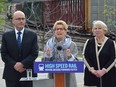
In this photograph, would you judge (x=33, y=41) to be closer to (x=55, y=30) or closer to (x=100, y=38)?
(x=55, y=30)

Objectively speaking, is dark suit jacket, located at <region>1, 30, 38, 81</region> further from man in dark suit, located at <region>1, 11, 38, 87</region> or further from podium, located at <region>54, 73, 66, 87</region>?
podium, located at <region>54, 73, 66, 87</region>

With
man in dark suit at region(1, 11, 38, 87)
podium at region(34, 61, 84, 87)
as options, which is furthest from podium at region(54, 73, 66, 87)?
man in dark suit at region(1, 11, 38, 87)

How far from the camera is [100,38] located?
6.50 meters

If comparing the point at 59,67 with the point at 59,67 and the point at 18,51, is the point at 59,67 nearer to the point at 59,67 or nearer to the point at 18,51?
the point at 59,67

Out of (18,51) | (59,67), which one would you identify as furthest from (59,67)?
(18,51)

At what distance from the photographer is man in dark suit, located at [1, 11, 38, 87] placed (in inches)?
248

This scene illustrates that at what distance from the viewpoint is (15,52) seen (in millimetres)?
6301

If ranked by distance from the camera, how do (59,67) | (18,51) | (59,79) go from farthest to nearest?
(18,51) < (59,79) < (59,67)

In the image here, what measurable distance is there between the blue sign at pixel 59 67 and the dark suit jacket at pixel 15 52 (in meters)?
0.70

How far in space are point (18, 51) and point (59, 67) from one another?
1.00m

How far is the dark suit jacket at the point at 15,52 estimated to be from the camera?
20.7 ft

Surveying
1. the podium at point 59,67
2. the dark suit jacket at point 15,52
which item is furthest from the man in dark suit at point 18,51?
the podium at point 59,67

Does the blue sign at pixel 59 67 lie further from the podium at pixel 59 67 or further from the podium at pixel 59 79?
the podium at pixel 59 79

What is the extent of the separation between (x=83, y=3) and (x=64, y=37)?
28.0 meters
